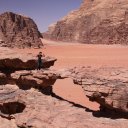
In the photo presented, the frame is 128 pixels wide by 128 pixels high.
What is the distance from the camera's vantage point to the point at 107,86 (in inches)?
430

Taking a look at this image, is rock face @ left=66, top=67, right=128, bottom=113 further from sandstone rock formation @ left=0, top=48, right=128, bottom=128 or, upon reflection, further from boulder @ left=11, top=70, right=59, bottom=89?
boulder @ left=11, top=70, right=59, bottom=89

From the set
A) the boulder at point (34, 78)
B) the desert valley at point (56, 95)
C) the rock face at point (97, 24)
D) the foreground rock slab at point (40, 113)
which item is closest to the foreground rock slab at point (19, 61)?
the desert valley at point (56, 95)

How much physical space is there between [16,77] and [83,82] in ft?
12.8

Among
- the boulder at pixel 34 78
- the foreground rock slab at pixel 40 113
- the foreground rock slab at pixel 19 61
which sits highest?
the foreground rock slab at pixel 19 61

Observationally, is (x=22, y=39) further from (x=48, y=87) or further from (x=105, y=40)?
(x=48, y=87)

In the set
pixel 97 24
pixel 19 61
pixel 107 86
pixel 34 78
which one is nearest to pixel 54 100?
pixel 34 78

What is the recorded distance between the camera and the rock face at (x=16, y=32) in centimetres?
4734

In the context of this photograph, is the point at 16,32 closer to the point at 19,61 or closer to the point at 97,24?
the point at 97,24

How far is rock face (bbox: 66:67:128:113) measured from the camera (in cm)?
1073

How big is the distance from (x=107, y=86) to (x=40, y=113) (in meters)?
2.65

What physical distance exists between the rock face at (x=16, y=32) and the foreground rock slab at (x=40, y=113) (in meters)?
32.6

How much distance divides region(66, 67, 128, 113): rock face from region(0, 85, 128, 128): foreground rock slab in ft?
1.90

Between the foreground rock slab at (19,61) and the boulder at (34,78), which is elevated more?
the foreground rock slab at (19,61)

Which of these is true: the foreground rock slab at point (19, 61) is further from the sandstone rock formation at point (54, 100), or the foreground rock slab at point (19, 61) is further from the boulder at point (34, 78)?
the boulder at point (34, 78)
